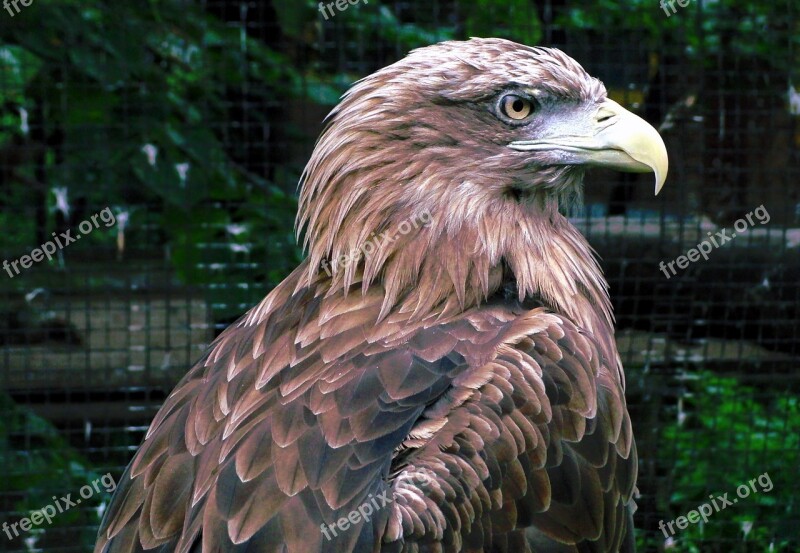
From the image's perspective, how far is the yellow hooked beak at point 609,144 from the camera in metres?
2.39

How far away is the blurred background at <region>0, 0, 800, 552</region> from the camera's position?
14.3ft

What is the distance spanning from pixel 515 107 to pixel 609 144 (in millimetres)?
235

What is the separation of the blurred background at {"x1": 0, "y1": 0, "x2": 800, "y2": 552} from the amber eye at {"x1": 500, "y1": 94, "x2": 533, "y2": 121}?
2033 millimetres

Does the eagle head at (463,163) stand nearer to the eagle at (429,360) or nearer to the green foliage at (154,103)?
the eagle at (429,360)

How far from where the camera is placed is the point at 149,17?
4320 millimetres

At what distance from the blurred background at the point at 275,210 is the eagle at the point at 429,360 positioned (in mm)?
1954

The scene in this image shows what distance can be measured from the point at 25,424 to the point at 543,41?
110 inches

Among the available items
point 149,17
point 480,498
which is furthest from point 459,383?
point 149,17

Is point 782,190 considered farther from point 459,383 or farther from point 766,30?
point 459,383

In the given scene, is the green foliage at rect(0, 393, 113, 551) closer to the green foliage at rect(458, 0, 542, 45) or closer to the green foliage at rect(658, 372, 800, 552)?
the green foliage at rect(458, 0, 542, 45)

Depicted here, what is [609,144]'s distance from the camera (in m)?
2.43

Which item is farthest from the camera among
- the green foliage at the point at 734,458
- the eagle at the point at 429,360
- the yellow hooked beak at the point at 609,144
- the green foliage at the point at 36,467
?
the green foliage at the point at 734,458

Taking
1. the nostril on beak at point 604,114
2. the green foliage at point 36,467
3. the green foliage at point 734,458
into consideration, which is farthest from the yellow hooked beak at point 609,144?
the green foliage at point 36,467

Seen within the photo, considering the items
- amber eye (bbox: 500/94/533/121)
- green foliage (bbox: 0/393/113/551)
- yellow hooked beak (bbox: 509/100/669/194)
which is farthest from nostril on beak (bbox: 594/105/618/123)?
green foliage (bbox: 0/393/113/551)
